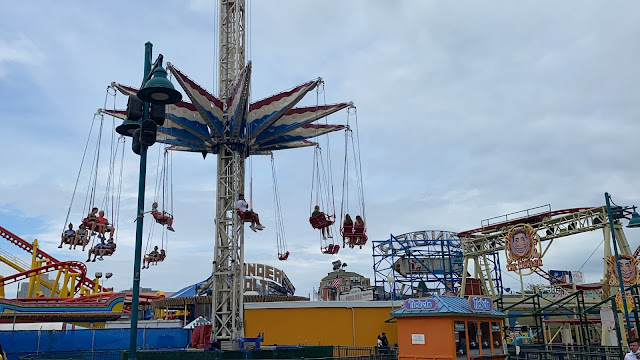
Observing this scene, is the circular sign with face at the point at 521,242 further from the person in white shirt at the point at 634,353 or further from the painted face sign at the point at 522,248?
the person in white shirt at the point at 634,353

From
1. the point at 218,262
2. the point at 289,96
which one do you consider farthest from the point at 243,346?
the point at 289,96

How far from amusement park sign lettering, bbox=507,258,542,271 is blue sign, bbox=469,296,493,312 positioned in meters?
11.5

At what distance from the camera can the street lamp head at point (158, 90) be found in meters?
10.4

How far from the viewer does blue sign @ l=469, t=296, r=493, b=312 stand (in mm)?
19562

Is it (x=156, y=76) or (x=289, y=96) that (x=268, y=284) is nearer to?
(x=289, y=96)

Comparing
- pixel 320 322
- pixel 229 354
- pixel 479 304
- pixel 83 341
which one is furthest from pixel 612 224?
pixel 83 341

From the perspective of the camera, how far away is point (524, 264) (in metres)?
31.3

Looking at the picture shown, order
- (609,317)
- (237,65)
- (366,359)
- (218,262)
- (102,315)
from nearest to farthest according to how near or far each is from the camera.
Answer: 1. (366,359)
2. (609,317)
3. (218,262)
4. (237,65)
5. (102,315)

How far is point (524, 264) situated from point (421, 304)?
14.4m

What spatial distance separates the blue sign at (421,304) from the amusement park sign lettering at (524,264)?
1386cm

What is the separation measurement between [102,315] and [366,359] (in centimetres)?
1842

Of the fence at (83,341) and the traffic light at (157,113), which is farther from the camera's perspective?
the fence at (83,341)

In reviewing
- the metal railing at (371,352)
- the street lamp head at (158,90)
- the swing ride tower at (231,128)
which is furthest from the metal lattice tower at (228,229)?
the street lamp head at (158,90)

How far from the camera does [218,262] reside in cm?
2550
